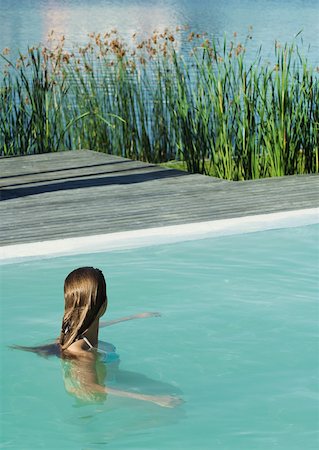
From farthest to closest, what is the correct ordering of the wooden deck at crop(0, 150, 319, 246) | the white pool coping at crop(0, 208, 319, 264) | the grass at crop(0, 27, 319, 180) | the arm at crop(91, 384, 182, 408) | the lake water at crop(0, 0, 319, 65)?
the lake water at crop(0, 0, 319, 65) → the grass at crop(0, 27, 319, 180) → the wooden deck at crop(0, 150, 319, 246) → the white pool coping at crop(0, 208, 319, 264) → the arm at crop(91, 384, 182, 408)

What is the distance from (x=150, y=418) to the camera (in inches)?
117

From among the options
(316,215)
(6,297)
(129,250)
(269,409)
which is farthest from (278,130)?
(269,409)

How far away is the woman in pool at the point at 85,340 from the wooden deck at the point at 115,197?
127cm

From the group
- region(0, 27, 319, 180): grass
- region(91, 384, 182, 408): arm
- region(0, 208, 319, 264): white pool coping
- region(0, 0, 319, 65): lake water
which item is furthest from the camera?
region(0, 0, 319, 65): lake water

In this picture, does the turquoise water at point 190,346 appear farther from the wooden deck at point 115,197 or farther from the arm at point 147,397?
the wooden deck at point 115,197

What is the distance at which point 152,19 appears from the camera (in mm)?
24250

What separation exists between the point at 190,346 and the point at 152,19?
21.2 meters

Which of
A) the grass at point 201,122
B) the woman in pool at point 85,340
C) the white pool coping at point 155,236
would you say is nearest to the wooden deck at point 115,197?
the white pool coping at point 155,236

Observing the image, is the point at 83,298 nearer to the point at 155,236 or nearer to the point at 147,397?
the point at 147,397

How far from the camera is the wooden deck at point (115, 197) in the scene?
4652 mm

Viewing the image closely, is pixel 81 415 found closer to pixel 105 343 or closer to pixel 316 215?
pixel 105 343

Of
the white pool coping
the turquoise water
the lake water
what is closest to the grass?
the white pool coping

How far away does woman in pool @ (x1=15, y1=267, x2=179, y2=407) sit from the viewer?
116 inches

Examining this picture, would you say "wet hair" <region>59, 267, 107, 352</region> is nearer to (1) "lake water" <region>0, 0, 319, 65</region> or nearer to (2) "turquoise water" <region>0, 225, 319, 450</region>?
(2) "turquoise water" <region>0, 225, 319, 450</region>
